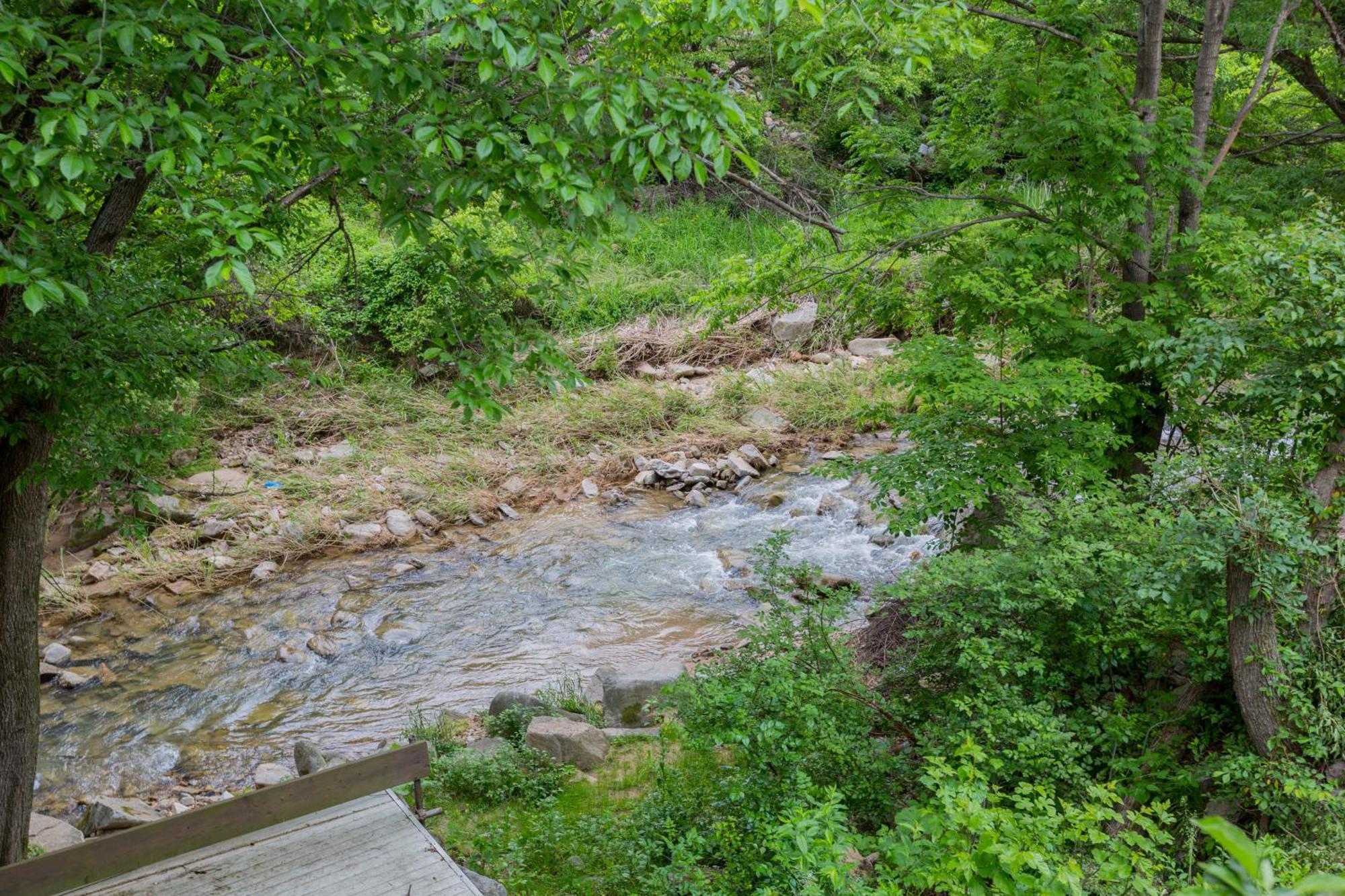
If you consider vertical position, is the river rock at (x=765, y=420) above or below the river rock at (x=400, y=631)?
above

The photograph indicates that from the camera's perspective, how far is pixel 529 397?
13.1 m

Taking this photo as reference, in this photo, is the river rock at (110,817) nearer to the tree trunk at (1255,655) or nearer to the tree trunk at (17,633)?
the tree trunk at (17,633)

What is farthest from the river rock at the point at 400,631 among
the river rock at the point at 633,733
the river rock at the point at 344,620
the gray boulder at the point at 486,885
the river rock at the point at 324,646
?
the gray boulder at the point at 486,885

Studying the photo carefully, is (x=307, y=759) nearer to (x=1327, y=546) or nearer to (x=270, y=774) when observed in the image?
(x=270, y=774)

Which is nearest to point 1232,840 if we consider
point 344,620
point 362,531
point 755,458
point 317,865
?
point 317,865

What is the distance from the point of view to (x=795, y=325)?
46.0ft

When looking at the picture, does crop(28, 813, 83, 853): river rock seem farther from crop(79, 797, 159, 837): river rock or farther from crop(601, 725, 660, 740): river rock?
crop(601, 725, 660, 740): river rock

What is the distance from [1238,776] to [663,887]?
2.35 m

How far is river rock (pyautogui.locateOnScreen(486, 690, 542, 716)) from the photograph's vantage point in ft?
20.7

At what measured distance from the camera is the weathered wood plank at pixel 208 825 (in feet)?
11.5

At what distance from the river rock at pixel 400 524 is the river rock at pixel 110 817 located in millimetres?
4713

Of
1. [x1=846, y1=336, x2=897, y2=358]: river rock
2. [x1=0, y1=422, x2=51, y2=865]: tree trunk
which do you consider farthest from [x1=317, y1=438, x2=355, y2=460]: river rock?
[x1=846, y1=336, x2=897, y2=358]: river rock

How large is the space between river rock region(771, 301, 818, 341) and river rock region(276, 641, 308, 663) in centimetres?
864

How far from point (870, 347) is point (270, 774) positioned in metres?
10.4
